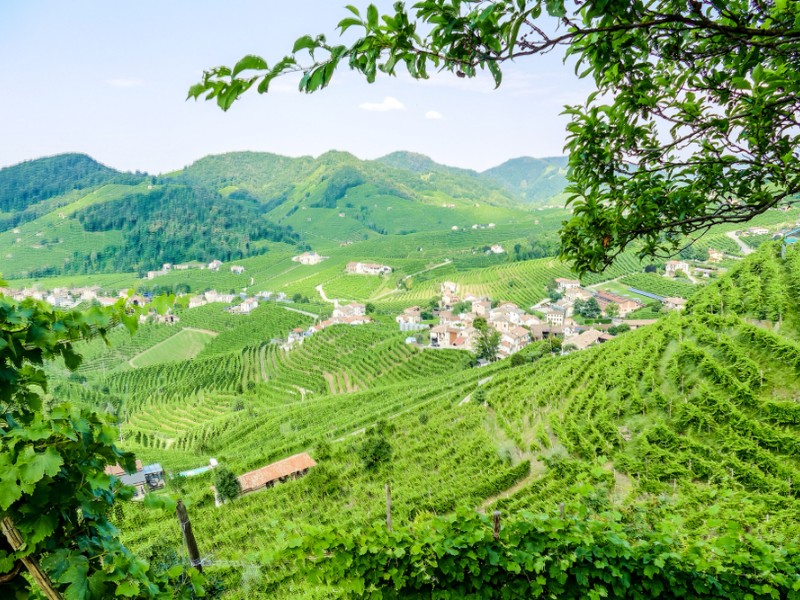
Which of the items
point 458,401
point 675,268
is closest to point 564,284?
point 675,268

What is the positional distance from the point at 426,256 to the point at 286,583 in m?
111

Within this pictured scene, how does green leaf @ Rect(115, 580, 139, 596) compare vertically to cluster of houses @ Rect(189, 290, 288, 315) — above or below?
above

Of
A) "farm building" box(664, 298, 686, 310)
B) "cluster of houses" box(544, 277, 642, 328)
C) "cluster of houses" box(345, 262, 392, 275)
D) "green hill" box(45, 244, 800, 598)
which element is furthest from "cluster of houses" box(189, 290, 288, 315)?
"farm building" box(664, 298, 686, 310)

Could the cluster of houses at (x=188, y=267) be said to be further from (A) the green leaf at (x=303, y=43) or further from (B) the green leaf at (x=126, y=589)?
(A) the green leaf at (x=303, y=43)

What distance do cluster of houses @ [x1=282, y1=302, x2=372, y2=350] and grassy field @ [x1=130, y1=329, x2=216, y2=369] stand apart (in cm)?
1554

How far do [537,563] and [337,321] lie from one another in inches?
2603

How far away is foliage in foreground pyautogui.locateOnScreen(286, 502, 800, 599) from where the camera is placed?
141 inches

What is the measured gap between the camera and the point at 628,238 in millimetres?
3279

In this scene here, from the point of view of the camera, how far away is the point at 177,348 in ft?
236

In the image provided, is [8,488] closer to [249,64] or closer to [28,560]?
[28,560]

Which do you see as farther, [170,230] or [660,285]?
[170,230]

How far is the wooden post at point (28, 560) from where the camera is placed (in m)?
1.76

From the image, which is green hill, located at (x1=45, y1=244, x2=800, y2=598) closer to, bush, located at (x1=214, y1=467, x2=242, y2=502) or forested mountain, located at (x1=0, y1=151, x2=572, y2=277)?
bush, located at (x1=214, y1=467, x2=242, y2=502)

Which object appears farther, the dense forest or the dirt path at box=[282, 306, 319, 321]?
the dense forest
